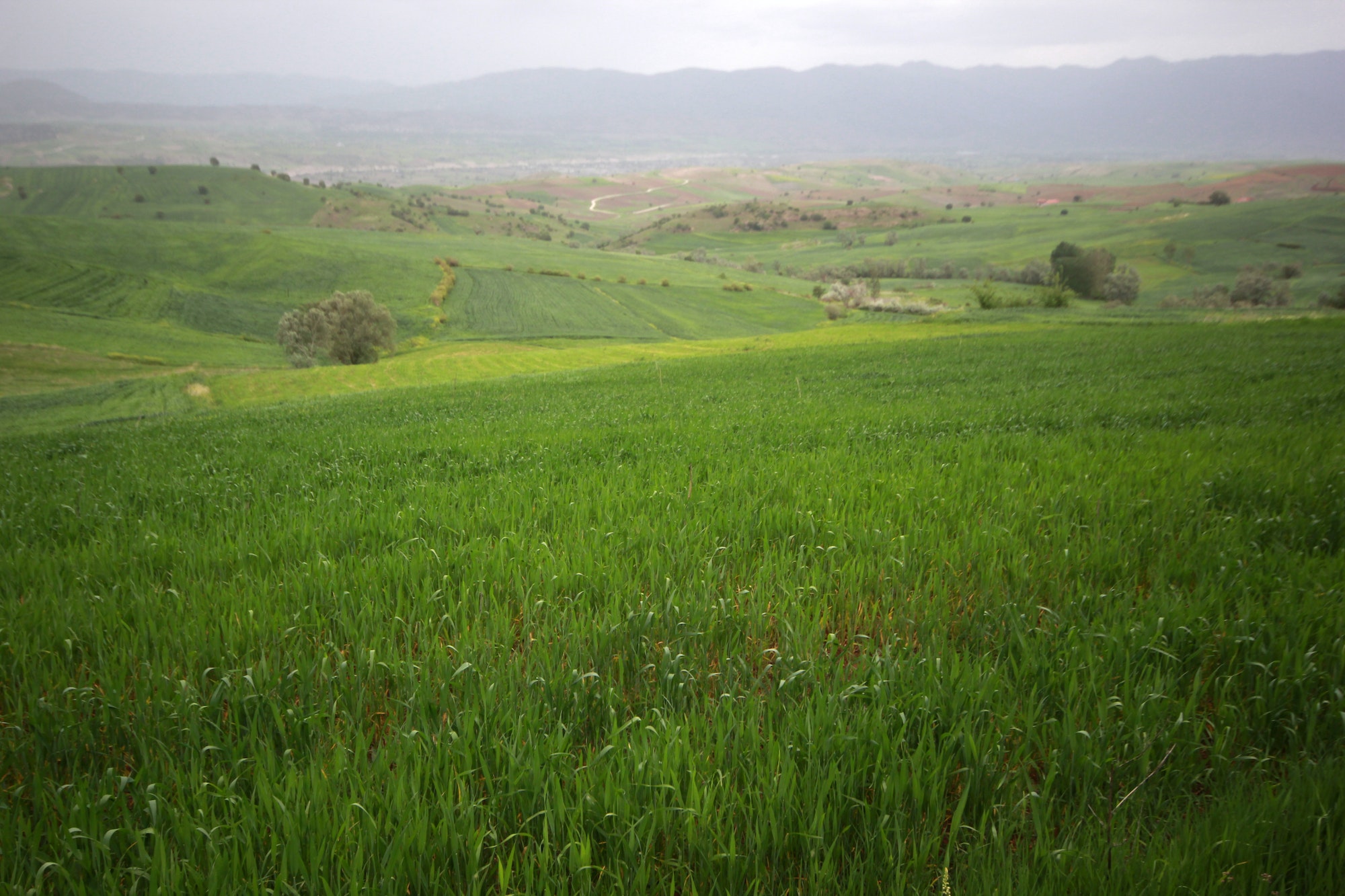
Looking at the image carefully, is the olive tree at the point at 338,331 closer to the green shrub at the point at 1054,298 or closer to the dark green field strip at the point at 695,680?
the dark green field strip at the point at 695,680

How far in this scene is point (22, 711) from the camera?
332cm

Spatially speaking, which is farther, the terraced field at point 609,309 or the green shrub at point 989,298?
the terraced field at point 609,309

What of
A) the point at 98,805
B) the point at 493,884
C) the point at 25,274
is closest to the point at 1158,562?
the point at 493,884

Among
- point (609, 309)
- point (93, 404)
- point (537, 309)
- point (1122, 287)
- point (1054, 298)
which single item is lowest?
point (93, 404)

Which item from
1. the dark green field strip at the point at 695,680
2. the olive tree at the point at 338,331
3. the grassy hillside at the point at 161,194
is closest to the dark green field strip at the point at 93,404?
the olive tree at the point at 338,331

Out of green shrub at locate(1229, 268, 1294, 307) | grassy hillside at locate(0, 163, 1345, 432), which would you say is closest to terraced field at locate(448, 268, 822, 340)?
grassy hillside at locate(0, 163, 1345, 432)

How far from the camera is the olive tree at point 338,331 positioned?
205 feet

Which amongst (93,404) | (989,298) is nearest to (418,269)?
(93,404)

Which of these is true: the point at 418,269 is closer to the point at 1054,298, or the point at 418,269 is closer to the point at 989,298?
the point at 989,298

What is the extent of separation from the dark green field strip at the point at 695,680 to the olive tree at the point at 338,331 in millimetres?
61359

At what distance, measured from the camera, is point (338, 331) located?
62312 millimetres

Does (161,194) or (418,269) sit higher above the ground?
(161,194)

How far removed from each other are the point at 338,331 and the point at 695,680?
69.7m

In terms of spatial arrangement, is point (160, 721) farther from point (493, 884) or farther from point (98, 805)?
point (493, 884)
